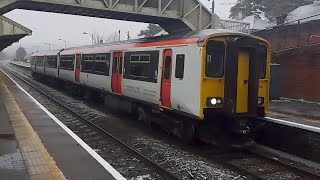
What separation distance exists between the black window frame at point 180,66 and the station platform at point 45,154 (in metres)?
2.96

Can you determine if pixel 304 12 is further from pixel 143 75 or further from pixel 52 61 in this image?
pixel 143 75

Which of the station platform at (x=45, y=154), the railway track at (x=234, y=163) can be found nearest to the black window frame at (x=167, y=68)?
the railway track at (x=234, y=163)

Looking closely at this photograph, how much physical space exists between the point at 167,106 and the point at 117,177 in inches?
154

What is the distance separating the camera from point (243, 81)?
9.94m

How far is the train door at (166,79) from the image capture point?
422 inches

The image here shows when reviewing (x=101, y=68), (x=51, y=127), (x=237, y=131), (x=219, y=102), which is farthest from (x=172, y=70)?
(x=101, y=68)

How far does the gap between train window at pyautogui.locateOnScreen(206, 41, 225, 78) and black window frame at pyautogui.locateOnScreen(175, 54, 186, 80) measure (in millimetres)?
770

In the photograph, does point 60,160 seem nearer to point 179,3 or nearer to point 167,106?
point 167,106

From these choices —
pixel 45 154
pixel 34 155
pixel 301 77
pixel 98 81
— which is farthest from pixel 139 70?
pixel 301 77

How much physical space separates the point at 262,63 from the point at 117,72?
6.28m

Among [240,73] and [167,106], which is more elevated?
[240,73]

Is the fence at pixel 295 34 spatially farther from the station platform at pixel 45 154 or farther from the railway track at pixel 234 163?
the station platform at pixel 45 154

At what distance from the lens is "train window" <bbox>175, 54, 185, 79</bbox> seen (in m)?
10.0

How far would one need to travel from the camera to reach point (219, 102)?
9578 mm
